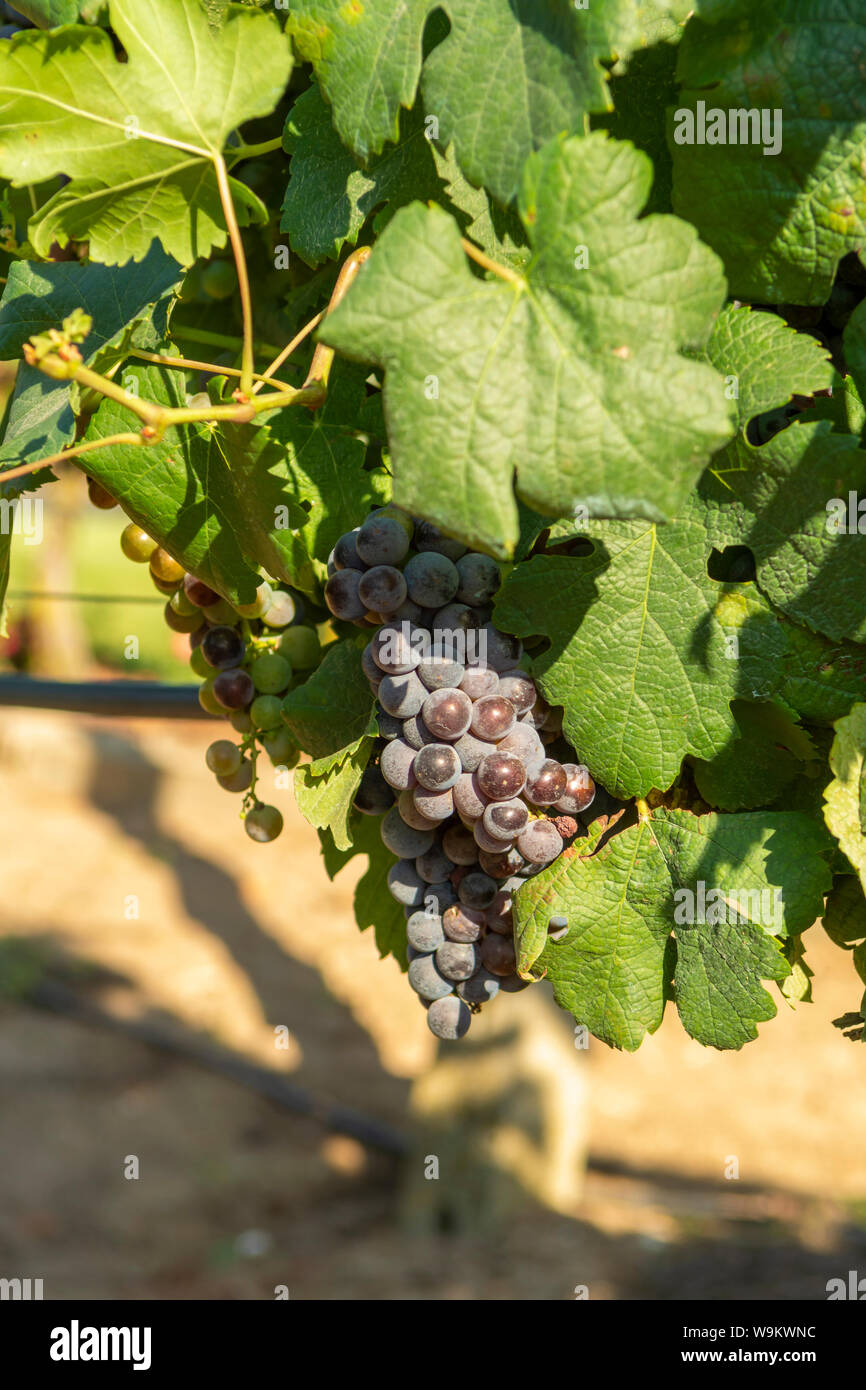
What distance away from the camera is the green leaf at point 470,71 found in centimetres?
56

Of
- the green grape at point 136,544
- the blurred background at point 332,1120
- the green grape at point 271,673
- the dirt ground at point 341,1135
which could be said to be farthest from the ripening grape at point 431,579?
the dirt ground at point 341,1135

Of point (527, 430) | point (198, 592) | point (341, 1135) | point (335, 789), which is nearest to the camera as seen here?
point (527, 430)

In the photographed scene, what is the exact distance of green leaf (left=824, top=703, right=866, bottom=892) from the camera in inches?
25.4

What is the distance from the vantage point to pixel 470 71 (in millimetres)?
589

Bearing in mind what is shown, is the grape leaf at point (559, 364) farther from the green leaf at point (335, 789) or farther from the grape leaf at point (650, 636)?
the green leaf at point (335, 789)

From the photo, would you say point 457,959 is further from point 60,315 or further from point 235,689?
point 60,315

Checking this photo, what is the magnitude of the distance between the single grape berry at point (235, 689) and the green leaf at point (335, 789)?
0.58 feet

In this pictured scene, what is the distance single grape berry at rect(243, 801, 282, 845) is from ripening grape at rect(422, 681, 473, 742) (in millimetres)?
311

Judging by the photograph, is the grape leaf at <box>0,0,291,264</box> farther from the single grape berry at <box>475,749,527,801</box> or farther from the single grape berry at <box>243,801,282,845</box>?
the single grape berry at <box>243,801,282,845</box>

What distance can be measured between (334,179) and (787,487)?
1.09ft

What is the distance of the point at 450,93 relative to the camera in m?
0.59

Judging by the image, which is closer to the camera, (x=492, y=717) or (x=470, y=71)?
(x=470, y=71)

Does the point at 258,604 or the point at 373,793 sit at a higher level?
the point at 258,604

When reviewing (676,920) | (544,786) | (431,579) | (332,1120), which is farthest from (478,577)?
(332,1120)
